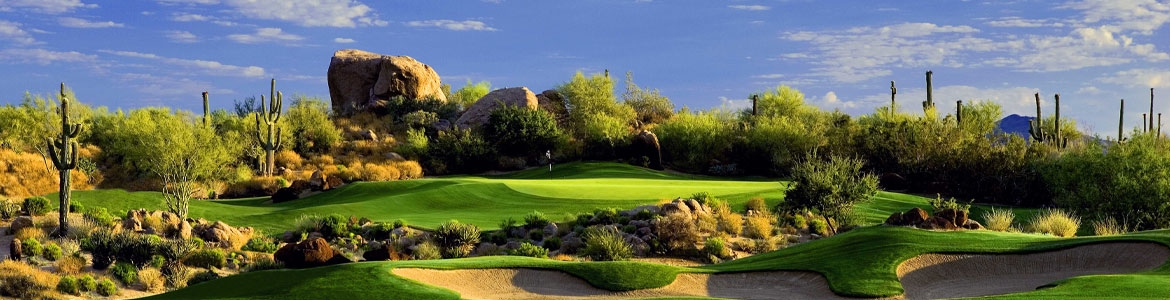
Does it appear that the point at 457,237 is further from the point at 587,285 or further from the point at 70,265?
the point at 587,285

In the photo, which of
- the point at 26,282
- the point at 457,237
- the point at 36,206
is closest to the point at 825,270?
the point at 457,237

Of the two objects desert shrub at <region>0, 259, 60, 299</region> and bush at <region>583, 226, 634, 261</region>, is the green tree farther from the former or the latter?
desert shrub at <region>0, 259, 60, 299</region>

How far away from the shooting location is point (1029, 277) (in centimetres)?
1861

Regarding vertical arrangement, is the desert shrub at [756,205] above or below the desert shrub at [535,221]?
above

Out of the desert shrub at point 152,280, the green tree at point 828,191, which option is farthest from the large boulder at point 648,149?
the desert shrub at point 152,280

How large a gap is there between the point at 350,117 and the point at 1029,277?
2295 inches

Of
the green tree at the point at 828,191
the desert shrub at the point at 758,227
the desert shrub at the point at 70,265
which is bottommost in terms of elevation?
the desert shrub at the point at 70,265

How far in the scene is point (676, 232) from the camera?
87.9 ft

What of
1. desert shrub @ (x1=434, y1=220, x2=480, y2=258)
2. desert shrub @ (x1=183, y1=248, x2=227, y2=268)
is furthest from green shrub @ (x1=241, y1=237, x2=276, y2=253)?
desert shrub @ (x1=434, y1=220, x2=480, y2=258)

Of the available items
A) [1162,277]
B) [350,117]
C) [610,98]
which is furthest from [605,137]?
[1162,277]

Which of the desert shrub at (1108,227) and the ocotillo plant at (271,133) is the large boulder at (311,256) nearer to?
the desert shrub at (1108,227)

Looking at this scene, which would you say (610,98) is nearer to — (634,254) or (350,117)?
Result: (350,117)

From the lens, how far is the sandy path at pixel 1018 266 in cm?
1831

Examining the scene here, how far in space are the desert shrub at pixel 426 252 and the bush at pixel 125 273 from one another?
21.8 feet
